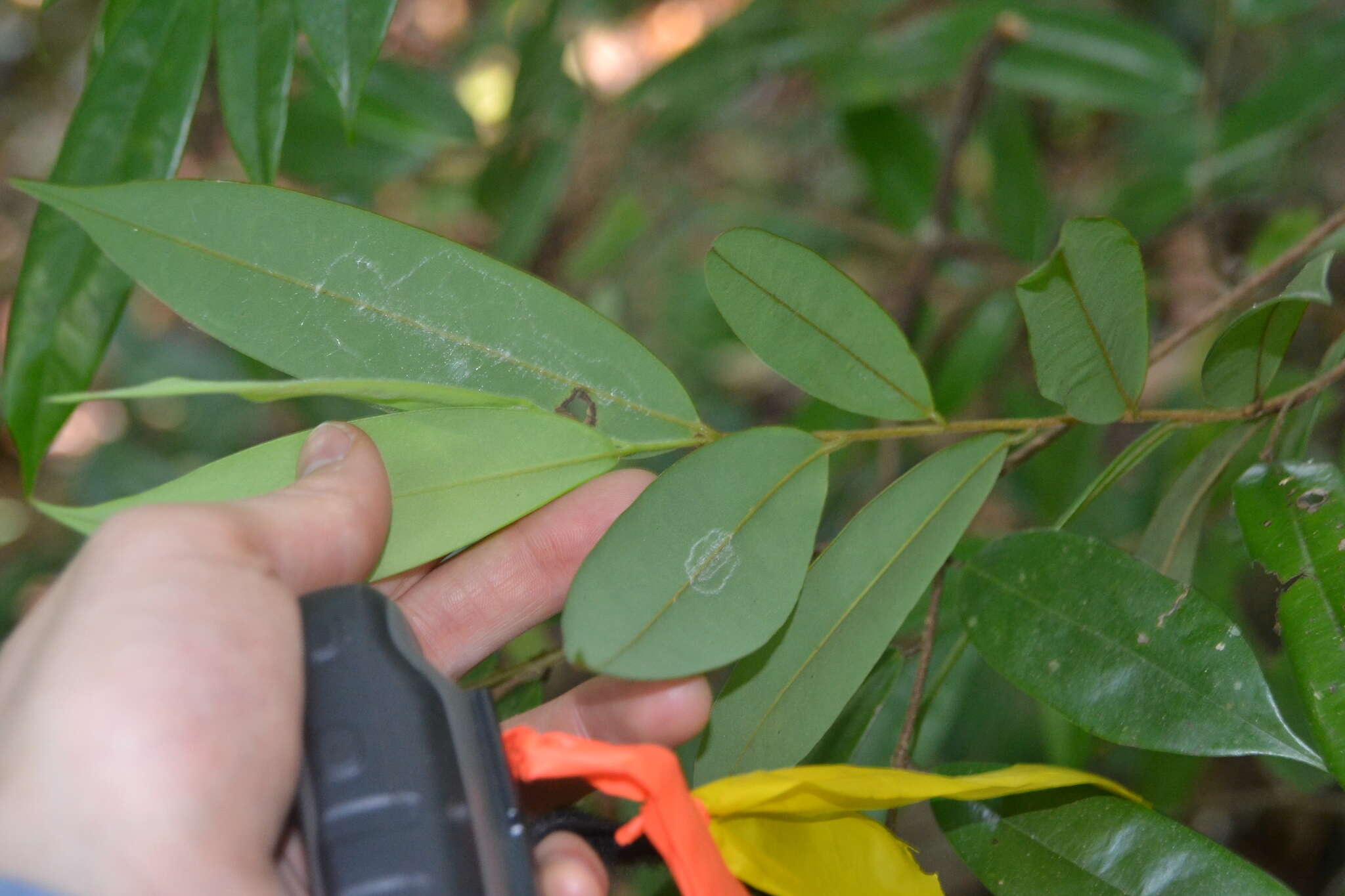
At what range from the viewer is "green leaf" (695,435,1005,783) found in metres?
0.55

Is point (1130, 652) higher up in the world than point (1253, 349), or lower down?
lower down

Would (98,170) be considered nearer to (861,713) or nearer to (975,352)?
(861,713)

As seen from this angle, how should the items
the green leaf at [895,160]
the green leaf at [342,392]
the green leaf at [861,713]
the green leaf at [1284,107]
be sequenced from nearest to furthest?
the green leaf at [342,392] < the green leaf at [861,713] < the green leaf at [1284,107] < the green leaf at [895,160]

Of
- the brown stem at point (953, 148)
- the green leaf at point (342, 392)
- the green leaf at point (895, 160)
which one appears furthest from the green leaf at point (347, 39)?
the green leaf at point (895, 160)

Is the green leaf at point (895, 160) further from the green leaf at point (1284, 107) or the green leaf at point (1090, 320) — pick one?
the green leaf at point (1090, 320)

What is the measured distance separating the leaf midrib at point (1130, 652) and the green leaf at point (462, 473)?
223 mm

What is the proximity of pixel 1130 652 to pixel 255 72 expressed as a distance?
60 centimetres

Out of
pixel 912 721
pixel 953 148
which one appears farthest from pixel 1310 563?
pixel 953 148

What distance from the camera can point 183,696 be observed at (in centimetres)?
46

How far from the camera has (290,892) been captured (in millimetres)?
534

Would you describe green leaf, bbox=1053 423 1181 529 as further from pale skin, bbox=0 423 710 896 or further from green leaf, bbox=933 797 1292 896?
pale skin, bbox=0 423 710 896

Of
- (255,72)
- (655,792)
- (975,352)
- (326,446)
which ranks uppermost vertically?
(255,72)

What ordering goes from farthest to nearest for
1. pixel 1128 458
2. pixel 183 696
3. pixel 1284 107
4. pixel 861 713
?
1. pixel 1284 107
2. pixel 861 713
3. pixel 1128 458
4. pixel 183 696

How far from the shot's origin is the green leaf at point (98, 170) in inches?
24.9
